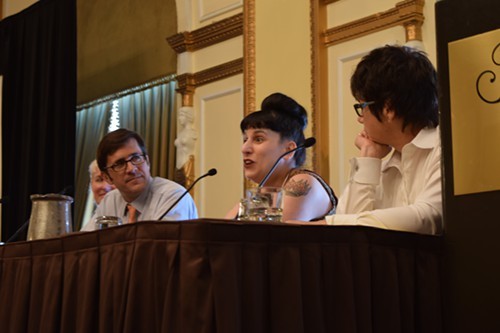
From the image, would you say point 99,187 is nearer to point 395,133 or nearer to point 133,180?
point 133,180

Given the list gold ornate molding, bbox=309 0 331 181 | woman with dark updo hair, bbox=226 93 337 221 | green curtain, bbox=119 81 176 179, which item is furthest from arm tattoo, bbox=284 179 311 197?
green curtain, bbox=119 81 176 179

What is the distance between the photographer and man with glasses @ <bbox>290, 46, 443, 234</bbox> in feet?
6.56

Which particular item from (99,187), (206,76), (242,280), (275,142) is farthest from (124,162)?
(206,76)

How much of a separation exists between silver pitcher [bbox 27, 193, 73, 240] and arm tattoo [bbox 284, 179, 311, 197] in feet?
2.45

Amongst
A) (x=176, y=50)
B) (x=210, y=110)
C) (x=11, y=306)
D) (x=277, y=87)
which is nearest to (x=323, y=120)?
(x=277, y=87)

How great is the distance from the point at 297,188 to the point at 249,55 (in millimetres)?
2557

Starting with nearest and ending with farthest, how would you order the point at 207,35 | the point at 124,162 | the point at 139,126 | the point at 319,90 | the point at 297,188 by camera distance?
1. the point at 297,188
2. the point at 124,162
3. the point at 319,90
4. the point at 207,35
5. the point at 139,126

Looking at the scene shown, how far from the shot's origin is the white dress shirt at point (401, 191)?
5.88ft

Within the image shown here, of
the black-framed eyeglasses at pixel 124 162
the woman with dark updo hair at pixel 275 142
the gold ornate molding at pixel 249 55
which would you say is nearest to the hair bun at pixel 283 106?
the woman with dark updo hair at pixel 275 142

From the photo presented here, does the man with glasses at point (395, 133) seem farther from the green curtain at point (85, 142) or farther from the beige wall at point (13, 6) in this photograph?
the beige wall at point (13, 6)

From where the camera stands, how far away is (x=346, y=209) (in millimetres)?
2268

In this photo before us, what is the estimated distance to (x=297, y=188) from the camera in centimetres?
288

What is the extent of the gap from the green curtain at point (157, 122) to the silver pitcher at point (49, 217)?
3.56 metres

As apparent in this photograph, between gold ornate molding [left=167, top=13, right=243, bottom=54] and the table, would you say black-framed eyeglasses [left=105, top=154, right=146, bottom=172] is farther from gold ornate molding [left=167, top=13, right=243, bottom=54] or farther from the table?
gold ornate molding [left=167, top=13, right=243, bottom=54]
